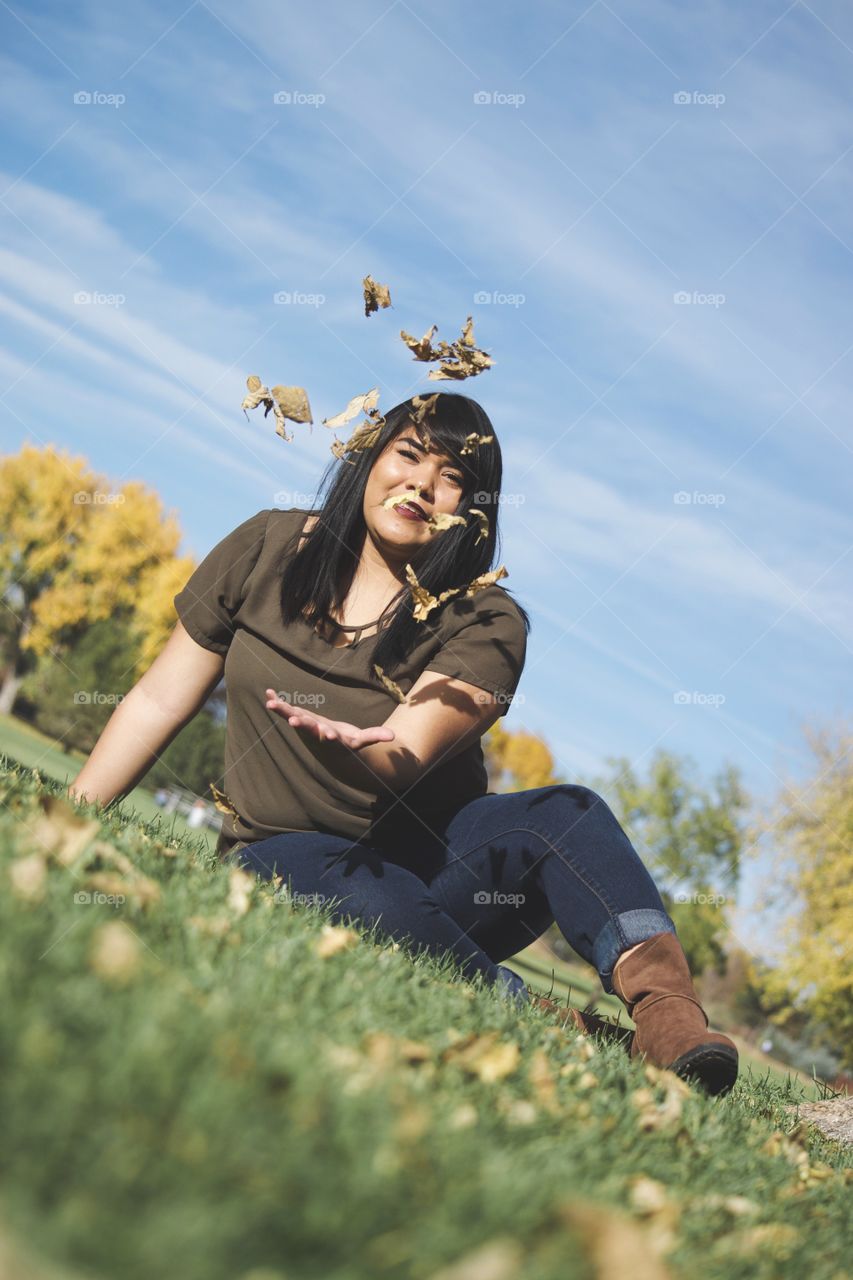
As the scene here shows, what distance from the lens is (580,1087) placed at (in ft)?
7.54

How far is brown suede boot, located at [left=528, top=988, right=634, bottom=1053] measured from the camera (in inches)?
136

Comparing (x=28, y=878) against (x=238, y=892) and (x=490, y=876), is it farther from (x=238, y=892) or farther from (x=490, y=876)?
(x=490, y=876)

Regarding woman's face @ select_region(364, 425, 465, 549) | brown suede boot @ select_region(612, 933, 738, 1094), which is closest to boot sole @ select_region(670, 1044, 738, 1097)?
brown suede boot @ select_region(612, 933, 738, 1094)

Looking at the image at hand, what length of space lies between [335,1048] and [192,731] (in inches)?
1341

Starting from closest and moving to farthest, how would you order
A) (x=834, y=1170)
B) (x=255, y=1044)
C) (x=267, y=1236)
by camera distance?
(x=267, y=1236)
(x=255, y=1044)
(x=834, y=1170)

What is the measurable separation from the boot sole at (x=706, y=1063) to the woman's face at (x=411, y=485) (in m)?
1.95

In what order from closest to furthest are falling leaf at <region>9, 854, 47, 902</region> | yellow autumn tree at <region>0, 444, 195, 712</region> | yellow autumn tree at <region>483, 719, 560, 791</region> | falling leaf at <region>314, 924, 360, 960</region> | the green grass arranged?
the green grass, falling leaf at <region>9, 854, 47, 902</region>, falling leaf at <region>314, 924, 360, 960</region>, yellow autumn tree at <region>0, 444, 195, 712</region>, yellow autumn tree at <region>483, 719, 560, 791</region>

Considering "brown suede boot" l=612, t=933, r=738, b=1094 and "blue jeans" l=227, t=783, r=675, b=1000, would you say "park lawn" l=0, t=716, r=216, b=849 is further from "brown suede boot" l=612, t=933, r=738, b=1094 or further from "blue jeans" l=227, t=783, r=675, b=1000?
"brown suede boot" l=612, t=933, r=738, b=1094

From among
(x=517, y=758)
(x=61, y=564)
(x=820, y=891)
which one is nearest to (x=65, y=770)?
(x=820, y=891)

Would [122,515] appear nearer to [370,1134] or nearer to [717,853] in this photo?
[717,853]

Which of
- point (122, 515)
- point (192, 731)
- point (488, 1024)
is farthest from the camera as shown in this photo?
point (122, 515)

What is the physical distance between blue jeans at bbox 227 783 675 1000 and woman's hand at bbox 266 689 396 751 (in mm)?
579

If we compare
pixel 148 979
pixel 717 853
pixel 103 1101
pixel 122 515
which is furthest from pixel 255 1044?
pixel 122 515

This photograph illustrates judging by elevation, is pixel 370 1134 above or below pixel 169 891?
above
